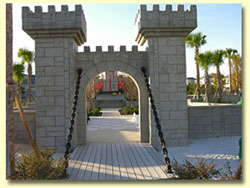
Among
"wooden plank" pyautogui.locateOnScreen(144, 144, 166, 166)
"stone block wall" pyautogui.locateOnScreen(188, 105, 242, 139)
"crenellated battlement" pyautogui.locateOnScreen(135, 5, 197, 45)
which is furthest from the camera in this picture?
"stone block wall" pyautogui.locateOnScreen(188, 105, 242, 139)

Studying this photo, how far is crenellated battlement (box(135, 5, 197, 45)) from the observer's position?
6773 millimetres

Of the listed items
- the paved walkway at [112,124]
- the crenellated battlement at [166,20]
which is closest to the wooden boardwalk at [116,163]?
the crenellated battlement at [166,20]

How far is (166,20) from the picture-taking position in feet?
22.5

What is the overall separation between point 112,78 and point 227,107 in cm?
2632

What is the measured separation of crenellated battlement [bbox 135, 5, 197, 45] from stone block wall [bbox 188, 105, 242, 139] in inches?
118

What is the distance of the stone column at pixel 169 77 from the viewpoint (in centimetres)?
700

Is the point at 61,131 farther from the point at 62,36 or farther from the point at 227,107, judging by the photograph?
the point at 227,107

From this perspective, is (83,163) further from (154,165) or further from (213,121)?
(213,121)

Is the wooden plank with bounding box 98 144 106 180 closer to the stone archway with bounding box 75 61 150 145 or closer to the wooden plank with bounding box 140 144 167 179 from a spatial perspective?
the stone archway with bounding box 75 61 150 145

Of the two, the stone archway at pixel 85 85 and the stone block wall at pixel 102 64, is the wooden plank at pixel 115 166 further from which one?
the stone block wall at pixel 102 64

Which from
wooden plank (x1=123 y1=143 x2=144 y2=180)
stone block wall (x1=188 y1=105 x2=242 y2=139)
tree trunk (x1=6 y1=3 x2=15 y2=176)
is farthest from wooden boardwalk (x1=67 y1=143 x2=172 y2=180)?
stone block wall (x1=188 y1=105 x2=242 y2=139)

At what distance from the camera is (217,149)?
6973mm

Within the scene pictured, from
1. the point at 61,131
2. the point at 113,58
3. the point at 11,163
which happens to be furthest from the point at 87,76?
the point at 11,163

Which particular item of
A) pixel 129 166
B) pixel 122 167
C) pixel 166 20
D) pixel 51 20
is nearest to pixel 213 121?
pixel 166 20
